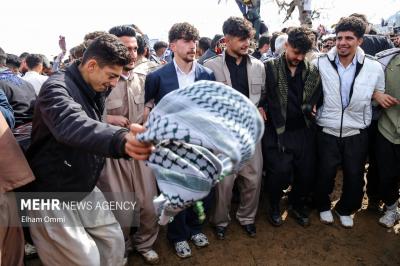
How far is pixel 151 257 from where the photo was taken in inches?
128

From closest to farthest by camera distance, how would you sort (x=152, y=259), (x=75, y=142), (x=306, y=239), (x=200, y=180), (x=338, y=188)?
(x=200, y=180) < (x=75, y=142) < (x=152, y=259) < (x=306, y=239) < (x=338, y=188)

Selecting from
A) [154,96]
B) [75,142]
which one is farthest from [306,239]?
[75,142]

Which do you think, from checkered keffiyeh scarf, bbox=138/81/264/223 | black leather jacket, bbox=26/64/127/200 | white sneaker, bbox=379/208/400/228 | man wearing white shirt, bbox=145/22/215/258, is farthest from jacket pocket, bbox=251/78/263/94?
checkered keffiyeh scarf, bbox=138/81/264/223

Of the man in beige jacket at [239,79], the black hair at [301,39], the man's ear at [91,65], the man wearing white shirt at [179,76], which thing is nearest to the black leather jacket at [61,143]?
the man's ear at [91,65]

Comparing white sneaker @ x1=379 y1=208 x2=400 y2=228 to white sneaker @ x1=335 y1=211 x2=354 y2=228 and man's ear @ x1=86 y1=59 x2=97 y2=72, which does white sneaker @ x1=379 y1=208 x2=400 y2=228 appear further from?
man's ear @ x1=86 y1=59 x2=97 y2=72

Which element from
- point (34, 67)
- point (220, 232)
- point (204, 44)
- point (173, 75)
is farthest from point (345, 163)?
point (34, 67)

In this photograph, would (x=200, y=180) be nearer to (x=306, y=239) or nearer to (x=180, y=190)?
(x=180, y=190)

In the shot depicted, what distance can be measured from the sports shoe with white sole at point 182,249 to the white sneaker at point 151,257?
23 centimetres

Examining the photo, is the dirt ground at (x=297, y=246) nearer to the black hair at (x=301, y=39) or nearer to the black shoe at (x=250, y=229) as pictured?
the black shoe at (x=250, y=229)

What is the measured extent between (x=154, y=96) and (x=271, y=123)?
1.34 meters

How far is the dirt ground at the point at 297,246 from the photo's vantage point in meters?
3.39

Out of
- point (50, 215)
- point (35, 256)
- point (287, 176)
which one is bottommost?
point (35, 256)

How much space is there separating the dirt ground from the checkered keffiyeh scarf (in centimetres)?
227

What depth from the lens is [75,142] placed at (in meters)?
1.59
